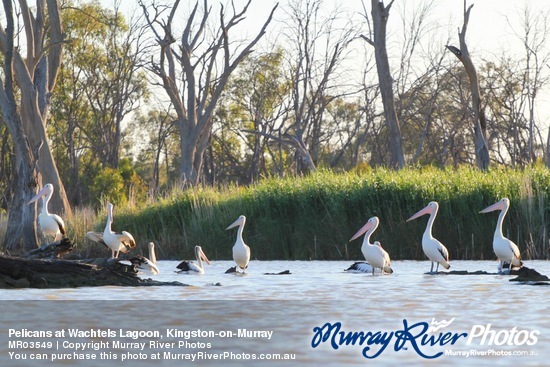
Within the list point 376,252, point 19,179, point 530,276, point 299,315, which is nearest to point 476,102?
point 19,179

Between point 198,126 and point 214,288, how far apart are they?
26002mm

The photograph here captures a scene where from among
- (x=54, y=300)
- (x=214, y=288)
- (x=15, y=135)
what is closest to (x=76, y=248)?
(x=15, y=135)

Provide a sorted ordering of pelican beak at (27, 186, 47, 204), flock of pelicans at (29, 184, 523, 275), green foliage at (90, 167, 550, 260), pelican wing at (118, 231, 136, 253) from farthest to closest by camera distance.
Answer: pelican beak at (27, 186, 47, 204) → green foliage at (90, 167, 550, 260) → pelican wing at (118, 231, 136, 253) → flock of pelicans at (29, 184, 523, 275)

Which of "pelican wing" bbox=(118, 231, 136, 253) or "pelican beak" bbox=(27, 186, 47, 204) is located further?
"pelican beak" bbox=(27, 186, 47, 204)

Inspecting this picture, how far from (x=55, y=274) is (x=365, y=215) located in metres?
10.4

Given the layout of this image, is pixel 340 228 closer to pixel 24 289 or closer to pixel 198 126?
pixel 24 289

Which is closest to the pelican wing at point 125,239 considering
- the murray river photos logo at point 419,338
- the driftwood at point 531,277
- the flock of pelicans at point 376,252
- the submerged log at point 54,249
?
the flock of pelicans at point 376,252

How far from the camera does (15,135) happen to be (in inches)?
911

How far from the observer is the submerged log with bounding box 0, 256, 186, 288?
33.1 ft

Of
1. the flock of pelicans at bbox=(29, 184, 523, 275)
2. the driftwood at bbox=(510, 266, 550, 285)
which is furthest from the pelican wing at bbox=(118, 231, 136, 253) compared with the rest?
the driftwood at bbox=(510, 266, 550, 285)

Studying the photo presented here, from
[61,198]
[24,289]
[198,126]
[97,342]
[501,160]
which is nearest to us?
[97,342]

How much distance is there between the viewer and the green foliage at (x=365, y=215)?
737 inches

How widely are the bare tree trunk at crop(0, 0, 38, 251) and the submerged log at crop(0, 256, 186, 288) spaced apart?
12040 millimetres

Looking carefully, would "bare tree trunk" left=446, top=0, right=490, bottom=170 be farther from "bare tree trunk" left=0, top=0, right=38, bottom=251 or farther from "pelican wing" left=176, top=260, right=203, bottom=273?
"pelican wing" left=176, top=260, right=203, bottom=273
